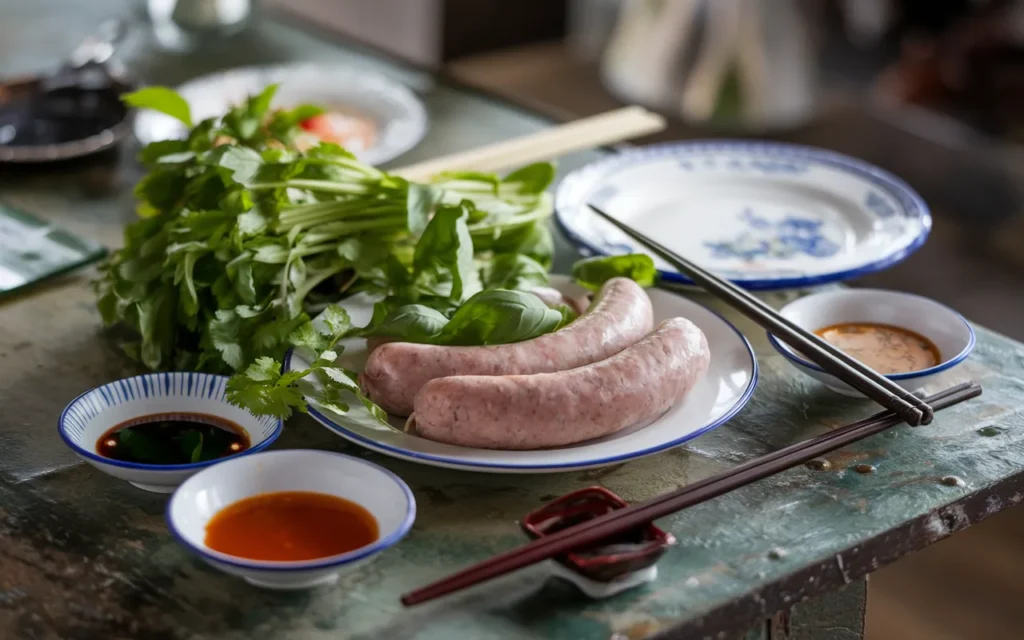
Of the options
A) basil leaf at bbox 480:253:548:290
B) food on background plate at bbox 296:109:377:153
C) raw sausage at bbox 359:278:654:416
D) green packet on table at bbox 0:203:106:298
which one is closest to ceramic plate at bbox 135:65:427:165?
food on background plate at bbox 296:109:377:153

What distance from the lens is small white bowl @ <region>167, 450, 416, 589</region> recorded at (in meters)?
1.04

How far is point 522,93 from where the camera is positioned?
423cm

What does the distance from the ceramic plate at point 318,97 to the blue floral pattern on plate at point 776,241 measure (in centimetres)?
63

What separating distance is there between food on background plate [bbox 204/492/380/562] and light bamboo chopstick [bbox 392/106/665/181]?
0.81 m

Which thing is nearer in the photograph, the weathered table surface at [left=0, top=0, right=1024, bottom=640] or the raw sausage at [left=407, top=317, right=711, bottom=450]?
the weathered table surface at [left=0, top=0, right=1024, bottom=640]

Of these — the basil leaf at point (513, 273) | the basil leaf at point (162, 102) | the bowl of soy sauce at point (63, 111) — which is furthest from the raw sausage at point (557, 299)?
the bowl of soy sauce at point (63, 111)

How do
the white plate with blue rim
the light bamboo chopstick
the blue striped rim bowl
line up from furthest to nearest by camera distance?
the light bamboo chopstick → the white plate with blue rim → the blue striped rim bowl

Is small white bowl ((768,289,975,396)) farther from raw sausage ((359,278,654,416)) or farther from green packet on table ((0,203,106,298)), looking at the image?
green packet on table ((0,203,106,298))

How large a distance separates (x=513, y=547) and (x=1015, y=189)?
295 cm

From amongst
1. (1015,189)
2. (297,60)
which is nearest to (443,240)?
(297,60)

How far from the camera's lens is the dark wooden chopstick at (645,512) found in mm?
1033

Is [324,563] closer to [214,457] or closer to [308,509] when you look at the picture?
[308,509]

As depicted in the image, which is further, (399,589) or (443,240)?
(443,240)

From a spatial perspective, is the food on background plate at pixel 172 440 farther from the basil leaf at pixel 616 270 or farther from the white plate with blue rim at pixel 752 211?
the white plate with blue rim at pixel 752 211
